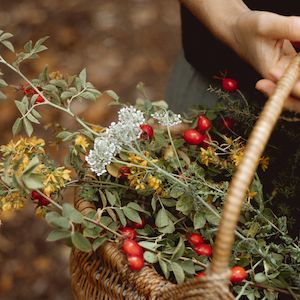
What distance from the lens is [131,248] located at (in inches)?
30.6

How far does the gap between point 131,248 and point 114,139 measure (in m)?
0.16

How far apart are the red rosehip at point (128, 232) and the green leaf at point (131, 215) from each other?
0.02 m

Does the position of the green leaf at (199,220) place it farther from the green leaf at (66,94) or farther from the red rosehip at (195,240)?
the green leaf at (66,94)

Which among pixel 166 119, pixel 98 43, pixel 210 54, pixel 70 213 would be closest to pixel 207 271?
pixel 70 213

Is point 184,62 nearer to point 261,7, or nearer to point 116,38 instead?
point 261,7

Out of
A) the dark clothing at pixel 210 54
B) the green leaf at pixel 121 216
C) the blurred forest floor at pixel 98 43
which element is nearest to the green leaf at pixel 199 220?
the green leaf at pixel 121 216

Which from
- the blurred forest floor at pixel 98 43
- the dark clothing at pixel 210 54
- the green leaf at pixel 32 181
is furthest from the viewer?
the blurred forest floor at pixel 98 43

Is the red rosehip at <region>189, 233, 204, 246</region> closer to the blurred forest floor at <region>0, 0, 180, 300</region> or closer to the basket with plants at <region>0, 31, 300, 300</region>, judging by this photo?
the basket with plants at <region>0, 31, 300, 300</region>

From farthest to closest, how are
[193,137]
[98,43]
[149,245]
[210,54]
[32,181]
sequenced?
[98,43] < [210,54] < [193,137] < [149,245] < [32,181]

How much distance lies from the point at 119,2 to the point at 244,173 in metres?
2.25

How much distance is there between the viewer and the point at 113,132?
84 cm

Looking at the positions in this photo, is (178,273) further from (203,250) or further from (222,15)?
(222,15)

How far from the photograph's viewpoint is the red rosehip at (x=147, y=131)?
2.96 ft

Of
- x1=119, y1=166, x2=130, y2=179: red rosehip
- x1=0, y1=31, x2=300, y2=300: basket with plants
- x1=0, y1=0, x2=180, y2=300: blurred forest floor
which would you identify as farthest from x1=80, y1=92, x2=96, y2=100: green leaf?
x1=0, y1=0, x2=180, y2=300: blurred forest floor
